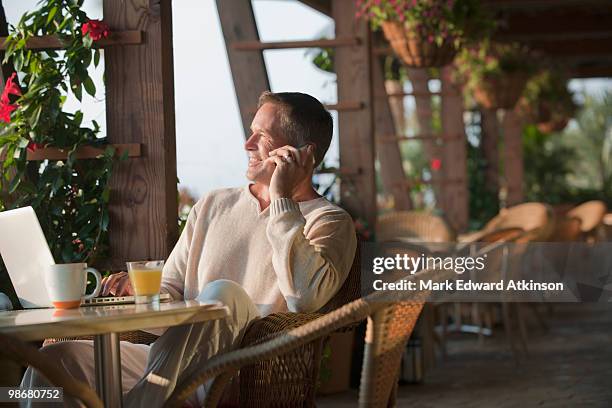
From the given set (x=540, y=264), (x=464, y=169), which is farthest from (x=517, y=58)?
(x=540, y=264)

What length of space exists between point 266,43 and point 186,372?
8.94 feet

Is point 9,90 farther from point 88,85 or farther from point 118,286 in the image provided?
point 118,286

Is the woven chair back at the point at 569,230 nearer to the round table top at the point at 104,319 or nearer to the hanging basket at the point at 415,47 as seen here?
the hanging basket at the point at 415,47

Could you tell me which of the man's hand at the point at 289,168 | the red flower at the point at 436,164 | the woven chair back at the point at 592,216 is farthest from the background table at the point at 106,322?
the woven chair back at the point at 592,216

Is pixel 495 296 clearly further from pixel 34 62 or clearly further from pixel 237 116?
pixel 34 62

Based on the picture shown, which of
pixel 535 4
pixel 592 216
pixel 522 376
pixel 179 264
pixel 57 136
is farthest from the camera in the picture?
pixel 592 216

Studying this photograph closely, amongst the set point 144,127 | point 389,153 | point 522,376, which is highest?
point 144,127

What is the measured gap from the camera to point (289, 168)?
8.30 feet

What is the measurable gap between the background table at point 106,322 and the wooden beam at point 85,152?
83cm

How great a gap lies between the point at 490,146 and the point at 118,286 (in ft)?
24.0

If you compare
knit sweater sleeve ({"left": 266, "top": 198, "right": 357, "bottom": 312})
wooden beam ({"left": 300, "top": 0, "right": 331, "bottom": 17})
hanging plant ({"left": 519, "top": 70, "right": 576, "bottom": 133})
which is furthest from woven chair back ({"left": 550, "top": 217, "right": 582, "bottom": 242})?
knit sweater sleeve ({"left": 266, "top": 198, "right": 357, "bottom": 312})

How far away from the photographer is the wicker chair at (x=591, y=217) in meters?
7.75

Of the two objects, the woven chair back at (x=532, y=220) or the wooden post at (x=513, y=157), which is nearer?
the woven chair back at (x=532, y=220)

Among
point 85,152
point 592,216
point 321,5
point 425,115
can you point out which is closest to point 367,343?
point 85,152
